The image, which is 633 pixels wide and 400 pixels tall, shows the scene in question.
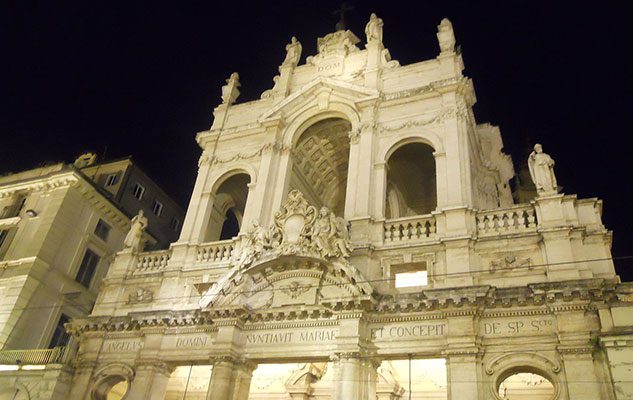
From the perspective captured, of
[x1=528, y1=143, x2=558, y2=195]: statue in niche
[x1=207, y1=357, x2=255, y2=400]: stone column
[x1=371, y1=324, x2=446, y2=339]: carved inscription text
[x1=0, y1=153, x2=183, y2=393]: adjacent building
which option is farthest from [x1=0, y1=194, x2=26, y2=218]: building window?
[x1=528, y1=143, x2=558, y2=195]: statue in niche

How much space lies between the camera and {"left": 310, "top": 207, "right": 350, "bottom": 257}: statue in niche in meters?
16.8

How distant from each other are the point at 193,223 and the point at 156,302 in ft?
11.5

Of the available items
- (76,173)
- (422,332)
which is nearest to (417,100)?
(422,332)

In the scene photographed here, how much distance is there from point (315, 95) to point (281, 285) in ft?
29.9

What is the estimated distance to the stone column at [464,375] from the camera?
1361 centimetres

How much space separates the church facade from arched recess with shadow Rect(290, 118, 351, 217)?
15 cm

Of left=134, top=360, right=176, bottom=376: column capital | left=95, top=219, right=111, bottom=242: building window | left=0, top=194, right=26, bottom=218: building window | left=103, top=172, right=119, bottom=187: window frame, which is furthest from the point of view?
left=103, top=172, right=119, bottom=187: window frame

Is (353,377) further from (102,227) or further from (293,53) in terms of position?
(102,227)

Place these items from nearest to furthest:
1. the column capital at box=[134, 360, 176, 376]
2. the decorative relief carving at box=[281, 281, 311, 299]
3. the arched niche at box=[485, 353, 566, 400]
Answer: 1. the arched niche at box=[485, 353, 566, 400]
2. the decorative relief carving at box=[281, 281, 311, 299]
3. the column capital at box=[134, 360, 176, 376]

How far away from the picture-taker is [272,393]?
20.8m

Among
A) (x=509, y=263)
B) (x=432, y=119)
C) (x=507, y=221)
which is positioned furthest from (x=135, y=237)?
(x=509, y=263)

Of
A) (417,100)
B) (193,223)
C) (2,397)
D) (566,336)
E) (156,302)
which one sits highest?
(417,100)

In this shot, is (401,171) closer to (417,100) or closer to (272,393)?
(417,100)

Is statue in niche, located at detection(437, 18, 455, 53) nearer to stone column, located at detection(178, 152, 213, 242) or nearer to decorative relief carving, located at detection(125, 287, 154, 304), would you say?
stone column, located at detection(178, 152, 213, 242)
